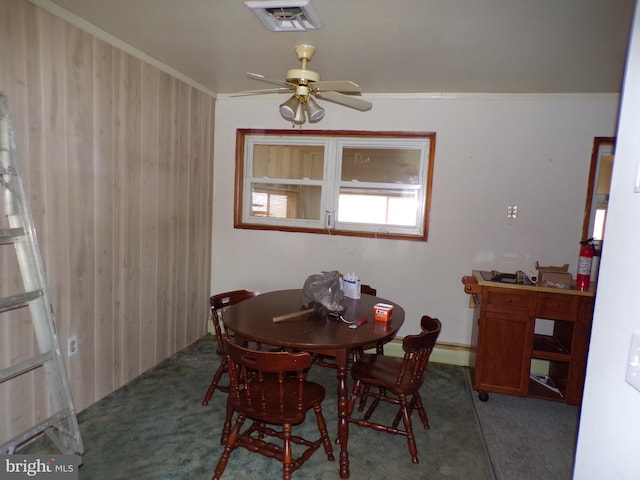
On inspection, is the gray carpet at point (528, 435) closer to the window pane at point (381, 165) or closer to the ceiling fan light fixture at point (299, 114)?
the window pane at point (381, 165)

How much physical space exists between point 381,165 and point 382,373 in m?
1.98

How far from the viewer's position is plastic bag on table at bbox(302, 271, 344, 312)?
2.47 m

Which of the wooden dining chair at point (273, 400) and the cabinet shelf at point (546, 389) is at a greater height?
the wooden dining chair at point (273, 400)

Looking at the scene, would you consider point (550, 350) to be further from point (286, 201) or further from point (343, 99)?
point (286, 201)

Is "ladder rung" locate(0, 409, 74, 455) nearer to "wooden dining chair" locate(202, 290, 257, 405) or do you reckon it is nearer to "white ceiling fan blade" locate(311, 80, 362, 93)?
"wooden dining chair" locate(202, 290, 257, 405)

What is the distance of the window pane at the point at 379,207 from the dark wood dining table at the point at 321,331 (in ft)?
4.11

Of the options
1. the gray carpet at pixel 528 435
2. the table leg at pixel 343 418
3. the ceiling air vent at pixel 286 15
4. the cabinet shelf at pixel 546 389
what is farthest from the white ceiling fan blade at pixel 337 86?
the cabinet shelf at pixel 546 389

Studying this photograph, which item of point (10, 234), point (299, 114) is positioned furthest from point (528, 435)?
point (10, 234)

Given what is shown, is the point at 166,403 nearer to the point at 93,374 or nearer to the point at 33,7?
the point at 93,374

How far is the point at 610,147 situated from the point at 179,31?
3330mm

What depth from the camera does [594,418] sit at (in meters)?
1.05

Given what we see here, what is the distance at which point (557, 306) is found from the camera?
2777 millimetres

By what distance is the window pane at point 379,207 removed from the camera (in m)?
3.63

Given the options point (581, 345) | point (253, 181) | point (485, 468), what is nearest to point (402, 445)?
point (485, 468)
